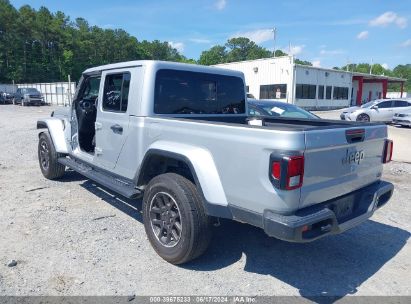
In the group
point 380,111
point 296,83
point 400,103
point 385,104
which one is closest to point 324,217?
point 380,111

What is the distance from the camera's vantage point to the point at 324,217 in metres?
2.95

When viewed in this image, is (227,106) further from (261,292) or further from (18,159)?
(18,159)

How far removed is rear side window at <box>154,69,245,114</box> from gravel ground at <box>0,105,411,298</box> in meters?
1.62

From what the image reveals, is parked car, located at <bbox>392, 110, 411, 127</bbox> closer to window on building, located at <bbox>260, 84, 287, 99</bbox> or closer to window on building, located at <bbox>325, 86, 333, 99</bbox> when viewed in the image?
window on building, located at <bbox>260, 84, 287, 99</bbox>

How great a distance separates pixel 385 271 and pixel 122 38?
8789 centimetres

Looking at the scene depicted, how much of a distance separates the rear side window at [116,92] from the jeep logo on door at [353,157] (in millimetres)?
2615

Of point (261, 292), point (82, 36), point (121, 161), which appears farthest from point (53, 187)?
point (82, 36)

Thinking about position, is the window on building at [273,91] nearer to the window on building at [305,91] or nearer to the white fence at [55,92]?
the window on building at [305,91]

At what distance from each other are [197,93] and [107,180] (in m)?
1.67

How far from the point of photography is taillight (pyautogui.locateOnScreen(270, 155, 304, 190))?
2.71 meters

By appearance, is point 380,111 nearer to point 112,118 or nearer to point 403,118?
point 403,118

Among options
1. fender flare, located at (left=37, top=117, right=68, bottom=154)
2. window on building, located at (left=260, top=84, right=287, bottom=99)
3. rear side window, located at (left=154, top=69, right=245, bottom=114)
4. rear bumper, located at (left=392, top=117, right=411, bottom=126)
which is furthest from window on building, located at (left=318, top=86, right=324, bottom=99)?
fender flare, located at (left=37, top=117, right=68, bottom=154)

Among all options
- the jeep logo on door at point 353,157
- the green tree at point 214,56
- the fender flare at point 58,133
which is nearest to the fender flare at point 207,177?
the jeep logo on door at point 353,157

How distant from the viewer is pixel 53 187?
6.28 meters
